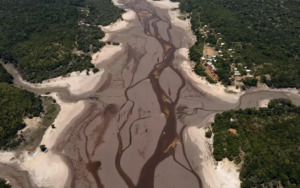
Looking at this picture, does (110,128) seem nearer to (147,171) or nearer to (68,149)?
(68,149)

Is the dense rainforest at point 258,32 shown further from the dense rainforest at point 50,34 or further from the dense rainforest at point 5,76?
the dense rainforest at point 5,76

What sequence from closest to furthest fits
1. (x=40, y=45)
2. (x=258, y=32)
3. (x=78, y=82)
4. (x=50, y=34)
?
(x=78, y=82) → (x=40, y=45) → (x=258, y=32) → (x=50, y=34)

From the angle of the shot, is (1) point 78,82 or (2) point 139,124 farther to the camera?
(1) point 78,82

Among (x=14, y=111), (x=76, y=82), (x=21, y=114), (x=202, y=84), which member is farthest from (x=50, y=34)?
(x=202, y=84)

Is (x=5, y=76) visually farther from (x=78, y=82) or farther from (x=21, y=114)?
(x=78, y=82)

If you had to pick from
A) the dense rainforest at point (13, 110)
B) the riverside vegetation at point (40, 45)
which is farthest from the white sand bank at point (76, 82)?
the dense rainforest at point (13, 110)

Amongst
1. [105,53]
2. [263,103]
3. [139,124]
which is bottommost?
[139,124]
